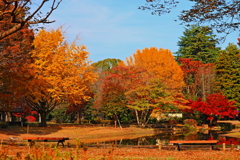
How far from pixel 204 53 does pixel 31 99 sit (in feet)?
112

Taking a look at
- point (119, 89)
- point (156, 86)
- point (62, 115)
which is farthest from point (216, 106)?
point (62, 115)

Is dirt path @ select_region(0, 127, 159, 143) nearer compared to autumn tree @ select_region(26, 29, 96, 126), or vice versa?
dirt path @ select_region(0, 127, 159, 143)

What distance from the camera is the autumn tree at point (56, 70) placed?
25078mm

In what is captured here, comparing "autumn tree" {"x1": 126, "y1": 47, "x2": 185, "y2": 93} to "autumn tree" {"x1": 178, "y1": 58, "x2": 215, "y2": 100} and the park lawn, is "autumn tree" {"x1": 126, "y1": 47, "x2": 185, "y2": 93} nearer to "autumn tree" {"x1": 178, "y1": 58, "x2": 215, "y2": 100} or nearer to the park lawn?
"autumn tree" {"x1": 178, "y1": 58, "x2": 215, "y2": 100}

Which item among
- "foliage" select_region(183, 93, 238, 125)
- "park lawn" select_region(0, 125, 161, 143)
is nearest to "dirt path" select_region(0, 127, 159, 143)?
"park lawn" select_region(0, 125, 161, 143)

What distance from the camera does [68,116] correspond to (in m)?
42.6

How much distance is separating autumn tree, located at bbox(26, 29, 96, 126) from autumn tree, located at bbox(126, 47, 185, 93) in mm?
15566

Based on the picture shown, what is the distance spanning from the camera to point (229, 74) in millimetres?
39844

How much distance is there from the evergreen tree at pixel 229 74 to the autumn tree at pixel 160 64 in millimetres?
5442

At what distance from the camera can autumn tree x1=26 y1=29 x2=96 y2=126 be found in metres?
25.1

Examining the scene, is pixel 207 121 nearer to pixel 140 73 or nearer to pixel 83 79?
pixel 140 73

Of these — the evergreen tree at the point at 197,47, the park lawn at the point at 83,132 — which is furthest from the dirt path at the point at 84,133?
the evergreen tree at the point at 197,47

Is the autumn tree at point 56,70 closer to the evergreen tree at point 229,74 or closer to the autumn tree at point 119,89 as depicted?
the autumn tree at point 119,89

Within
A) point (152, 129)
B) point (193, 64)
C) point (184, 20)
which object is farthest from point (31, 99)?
point (193, 64)
